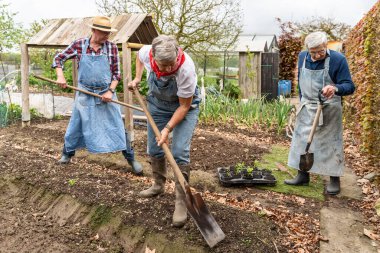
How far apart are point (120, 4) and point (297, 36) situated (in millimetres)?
7435

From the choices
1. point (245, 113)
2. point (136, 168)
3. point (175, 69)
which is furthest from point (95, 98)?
point (245, 113)

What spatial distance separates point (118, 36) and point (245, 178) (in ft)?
9.27

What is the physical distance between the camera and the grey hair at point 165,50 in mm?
2812

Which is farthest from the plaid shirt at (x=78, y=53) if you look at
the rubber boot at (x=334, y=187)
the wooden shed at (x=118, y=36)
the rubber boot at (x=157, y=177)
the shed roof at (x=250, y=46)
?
the shed roof at (x=250, y=46)

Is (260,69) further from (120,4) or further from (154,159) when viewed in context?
(154,159)

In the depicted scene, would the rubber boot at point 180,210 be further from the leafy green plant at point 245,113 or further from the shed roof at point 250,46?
the shed roof at point 250,46

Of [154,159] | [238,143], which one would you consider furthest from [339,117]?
[238,143]

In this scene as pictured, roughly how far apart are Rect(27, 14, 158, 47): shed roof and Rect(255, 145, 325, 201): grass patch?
264 centimetres

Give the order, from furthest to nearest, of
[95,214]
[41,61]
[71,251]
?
[41,61], [95,214], [71,251]

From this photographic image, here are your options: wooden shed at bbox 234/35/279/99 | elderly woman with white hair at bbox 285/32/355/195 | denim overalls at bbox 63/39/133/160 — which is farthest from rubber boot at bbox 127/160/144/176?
wooden shed at bbox 234/35/279/99

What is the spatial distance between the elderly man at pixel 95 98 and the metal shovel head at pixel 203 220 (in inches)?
76.5

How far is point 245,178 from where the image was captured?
4586 millimetres

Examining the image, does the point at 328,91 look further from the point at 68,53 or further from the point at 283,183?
the point at 68,53

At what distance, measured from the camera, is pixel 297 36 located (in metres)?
15.7
